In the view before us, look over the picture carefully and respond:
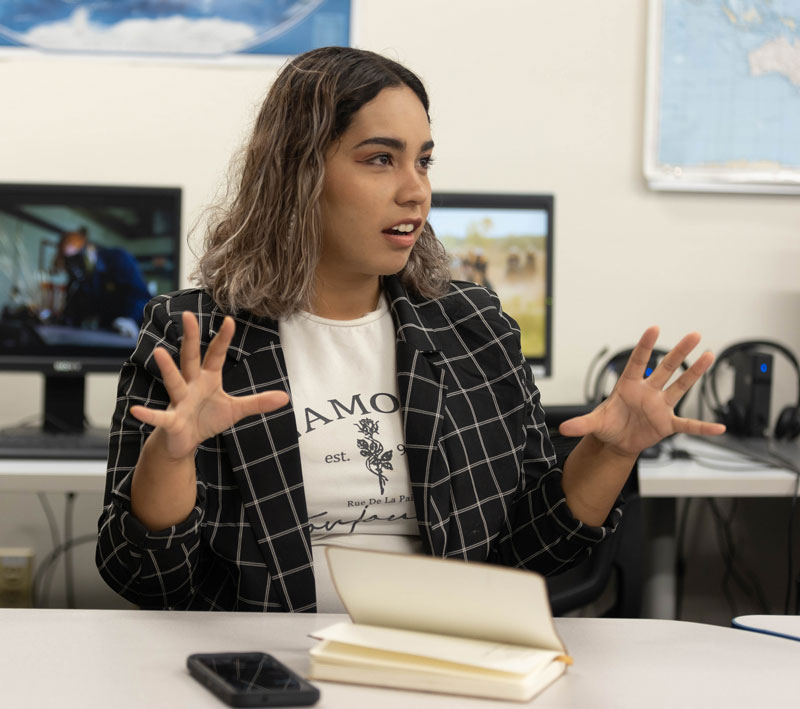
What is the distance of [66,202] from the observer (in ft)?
6.91

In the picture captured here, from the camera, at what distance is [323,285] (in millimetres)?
1351

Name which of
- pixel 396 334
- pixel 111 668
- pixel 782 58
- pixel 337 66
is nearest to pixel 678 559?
pixel 782 58

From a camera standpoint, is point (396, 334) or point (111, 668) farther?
point (396, 334)

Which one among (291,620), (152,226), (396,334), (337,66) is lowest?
(291,620)

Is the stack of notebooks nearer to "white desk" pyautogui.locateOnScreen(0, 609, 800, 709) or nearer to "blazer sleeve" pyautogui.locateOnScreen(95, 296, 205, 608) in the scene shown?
"white desk" pyautogui.locateOnScreen(0, 609, 800, 709)

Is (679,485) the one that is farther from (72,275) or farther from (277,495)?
(72,275)

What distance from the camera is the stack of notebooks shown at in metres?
0.76

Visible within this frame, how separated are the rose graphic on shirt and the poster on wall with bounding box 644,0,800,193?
1476 millimetres

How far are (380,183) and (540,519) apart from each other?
496mm

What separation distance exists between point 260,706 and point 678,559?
2.03 meters

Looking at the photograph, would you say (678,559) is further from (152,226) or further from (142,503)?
(142,503)

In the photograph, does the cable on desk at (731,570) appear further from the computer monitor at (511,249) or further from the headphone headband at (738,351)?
the computer monitor at (511,249)

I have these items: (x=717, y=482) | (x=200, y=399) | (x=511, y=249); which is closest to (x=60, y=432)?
(x=511, y=249)

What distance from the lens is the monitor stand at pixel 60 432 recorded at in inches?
74.4
